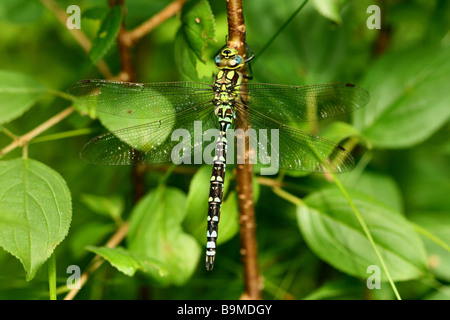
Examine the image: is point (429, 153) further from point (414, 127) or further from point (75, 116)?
point (75, 116)

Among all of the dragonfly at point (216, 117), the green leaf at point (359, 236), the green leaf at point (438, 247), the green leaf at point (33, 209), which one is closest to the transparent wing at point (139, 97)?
the dragonfly at point (216, 117)

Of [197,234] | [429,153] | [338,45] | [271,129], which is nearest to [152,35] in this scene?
[338,45]

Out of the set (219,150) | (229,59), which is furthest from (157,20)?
(219,150)

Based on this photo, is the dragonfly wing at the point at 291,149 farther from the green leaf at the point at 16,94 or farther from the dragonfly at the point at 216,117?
the green leaf at the point at 16,94

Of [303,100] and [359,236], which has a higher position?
[303,100]

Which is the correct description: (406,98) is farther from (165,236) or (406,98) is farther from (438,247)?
(165,236)

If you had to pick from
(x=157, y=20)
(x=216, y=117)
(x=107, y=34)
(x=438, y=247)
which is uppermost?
(x=157, y=20)
